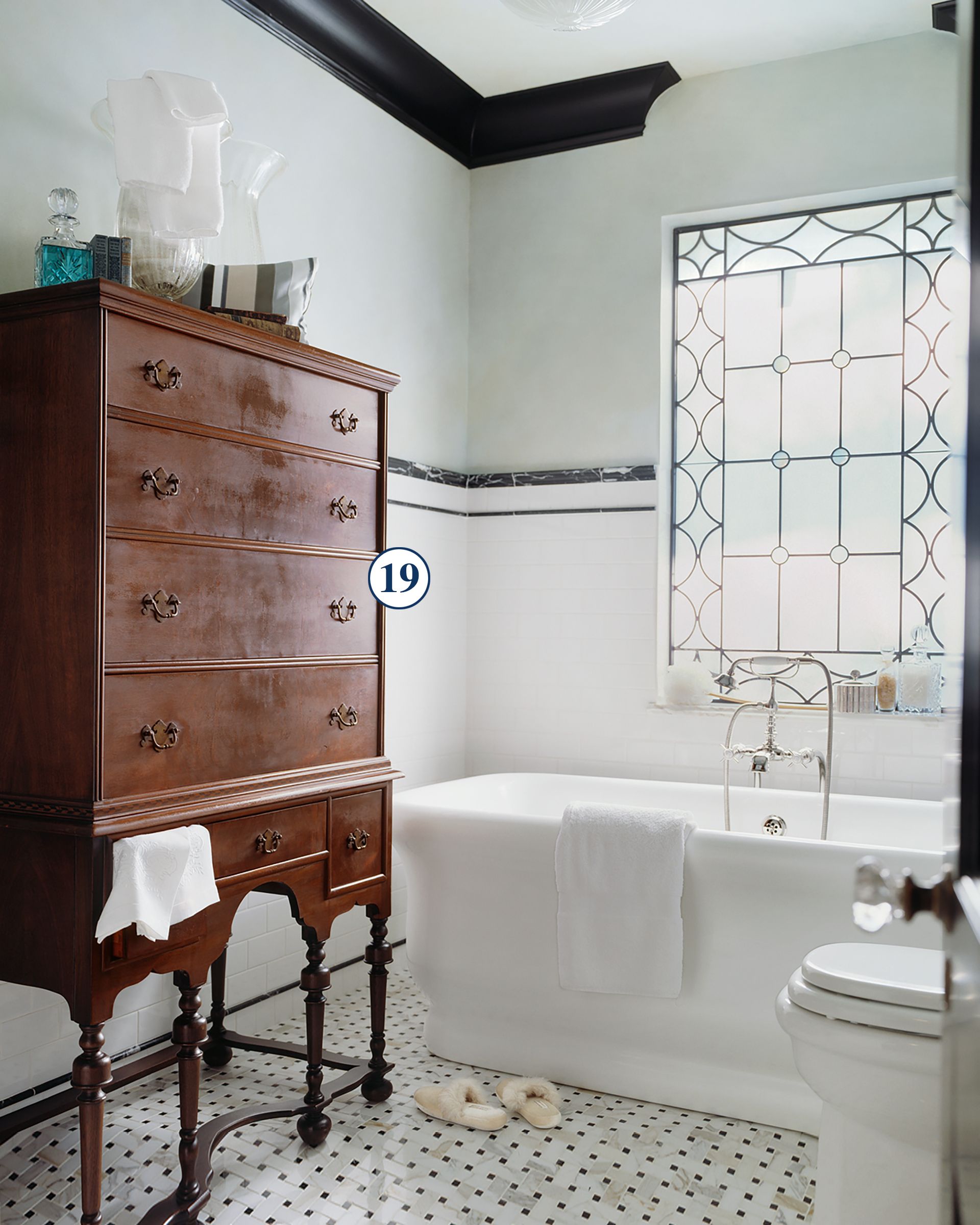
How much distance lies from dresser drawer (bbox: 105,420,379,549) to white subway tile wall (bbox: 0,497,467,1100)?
1.01m

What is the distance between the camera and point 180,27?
8.79ft

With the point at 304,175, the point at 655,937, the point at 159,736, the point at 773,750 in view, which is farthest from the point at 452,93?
the point at 655,937

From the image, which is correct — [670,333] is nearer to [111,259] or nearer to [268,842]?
[111,259]

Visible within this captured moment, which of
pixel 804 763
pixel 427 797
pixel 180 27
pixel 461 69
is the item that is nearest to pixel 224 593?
pixel 427 797

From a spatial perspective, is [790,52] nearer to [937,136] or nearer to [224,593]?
[937,136]

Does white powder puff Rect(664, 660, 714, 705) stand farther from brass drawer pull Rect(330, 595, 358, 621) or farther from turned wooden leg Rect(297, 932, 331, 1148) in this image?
turned wooden leg Rect(297, 932, 331, 1148)

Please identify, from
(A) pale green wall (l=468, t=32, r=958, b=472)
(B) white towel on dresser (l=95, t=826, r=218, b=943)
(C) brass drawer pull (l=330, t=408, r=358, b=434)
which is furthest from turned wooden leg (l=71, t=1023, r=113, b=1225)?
(A) pale green wall (l=468, t=32, r=958, b=472)

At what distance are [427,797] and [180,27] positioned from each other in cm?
220

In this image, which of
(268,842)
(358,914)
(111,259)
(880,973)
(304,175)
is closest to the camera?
(880,973)

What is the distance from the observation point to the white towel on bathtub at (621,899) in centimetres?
246

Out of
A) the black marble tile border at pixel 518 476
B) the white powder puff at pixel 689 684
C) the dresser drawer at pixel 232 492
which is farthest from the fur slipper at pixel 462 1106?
the black marble tile border at pixel 518 476

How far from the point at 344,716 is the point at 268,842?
0.37 metres

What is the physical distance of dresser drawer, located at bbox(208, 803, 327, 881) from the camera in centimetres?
207

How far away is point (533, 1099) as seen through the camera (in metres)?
2.49
